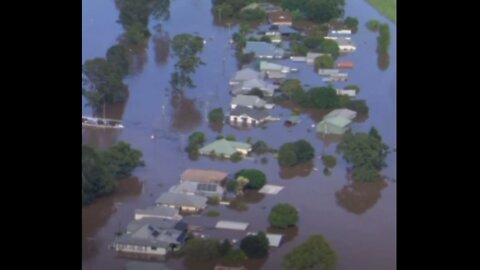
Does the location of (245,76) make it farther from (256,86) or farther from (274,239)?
(274,239)

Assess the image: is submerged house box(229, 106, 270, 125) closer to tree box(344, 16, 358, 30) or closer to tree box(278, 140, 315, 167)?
tree box(278, 140, 315, 167)

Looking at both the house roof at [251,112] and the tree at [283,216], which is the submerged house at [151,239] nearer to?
the tree at [283,216]

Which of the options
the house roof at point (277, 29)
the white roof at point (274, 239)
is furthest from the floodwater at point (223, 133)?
the house roof at point (277, 29)

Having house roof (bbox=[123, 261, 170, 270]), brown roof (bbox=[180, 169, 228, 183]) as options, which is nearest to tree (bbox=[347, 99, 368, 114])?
brown roof (bbox=[180, 169, 228, 183])

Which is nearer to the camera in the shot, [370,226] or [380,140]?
[370,226]

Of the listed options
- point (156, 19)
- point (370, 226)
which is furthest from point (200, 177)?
point (156, 19)
